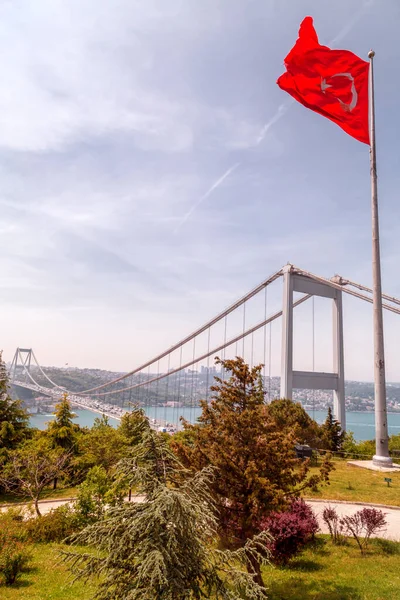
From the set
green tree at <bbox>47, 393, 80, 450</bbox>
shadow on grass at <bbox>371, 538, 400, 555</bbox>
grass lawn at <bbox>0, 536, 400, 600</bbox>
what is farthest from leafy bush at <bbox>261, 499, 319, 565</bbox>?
green tree at <bbox>47, 393, 80, 450</bbox>

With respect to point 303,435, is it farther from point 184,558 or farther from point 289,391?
point 184,558

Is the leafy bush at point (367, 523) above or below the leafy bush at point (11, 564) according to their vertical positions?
above

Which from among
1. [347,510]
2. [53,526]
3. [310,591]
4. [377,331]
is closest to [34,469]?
[53,526]

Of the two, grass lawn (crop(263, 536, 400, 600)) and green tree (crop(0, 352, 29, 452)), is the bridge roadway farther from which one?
grass lawn (crop(263, 536, 400, 600))

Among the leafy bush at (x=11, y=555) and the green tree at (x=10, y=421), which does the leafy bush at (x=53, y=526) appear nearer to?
the leafy bush at (x=11, y=555)

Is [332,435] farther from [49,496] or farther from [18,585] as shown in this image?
[18,585]

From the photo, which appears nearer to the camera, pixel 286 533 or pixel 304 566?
pixel 286 533

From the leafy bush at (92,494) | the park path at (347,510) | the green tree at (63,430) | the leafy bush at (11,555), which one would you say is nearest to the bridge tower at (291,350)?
the park path at (347,510)

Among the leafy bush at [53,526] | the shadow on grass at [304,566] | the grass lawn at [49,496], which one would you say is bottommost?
the grass lawn at [49,496]
